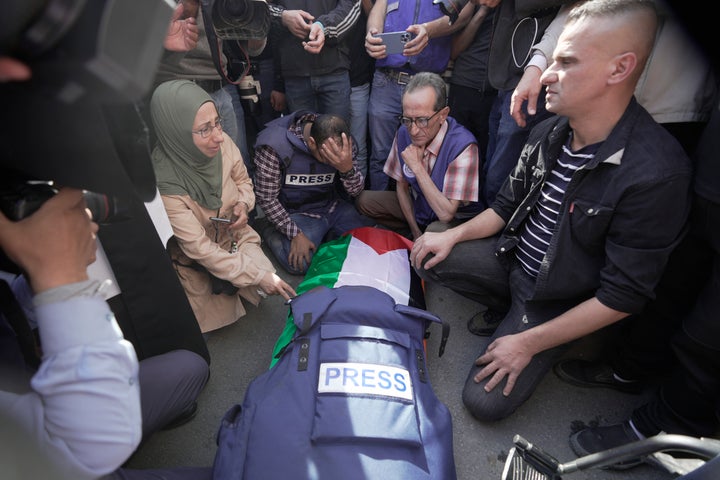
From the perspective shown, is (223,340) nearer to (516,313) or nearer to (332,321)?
(332,321)

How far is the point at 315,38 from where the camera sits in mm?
2609

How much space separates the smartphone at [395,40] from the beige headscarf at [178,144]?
1.25 metres

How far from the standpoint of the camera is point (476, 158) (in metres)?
2.30

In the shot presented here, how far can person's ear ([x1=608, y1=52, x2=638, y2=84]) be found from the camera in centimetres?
143

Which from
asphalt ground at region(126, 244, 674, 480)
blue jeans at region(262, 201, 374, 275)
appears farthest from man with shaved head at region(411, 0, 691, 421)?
blue jeans at region(262, 201, 374, 275)

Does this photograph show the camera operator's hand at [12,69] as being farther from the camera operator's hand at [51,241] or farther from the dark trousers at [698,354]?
the dark trousers at [698,354]

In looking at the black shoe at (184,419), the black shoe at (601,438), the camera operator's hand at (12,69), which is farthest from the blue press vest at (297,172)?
the camera operator's hand at (12,69)

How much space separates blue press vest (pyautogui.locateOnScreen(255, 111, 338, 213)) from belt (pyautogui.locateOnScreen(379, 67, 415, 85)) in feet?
2.17

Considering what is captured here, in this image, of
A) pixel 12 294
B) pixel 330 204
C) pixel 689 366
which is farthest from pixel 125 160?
pixel 330 204

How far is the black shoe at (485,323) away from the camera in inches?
87.0

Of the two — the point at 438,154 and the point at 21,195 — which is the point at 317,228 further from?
the point at 21,195

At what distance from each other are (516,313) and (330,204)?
144cm

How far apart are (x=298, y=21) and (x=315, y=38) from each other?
0.15 m

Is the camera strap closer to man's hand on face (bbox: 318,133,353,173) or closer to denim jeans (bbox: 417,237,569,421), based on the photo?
denim jeans (bbox: 417,237,569,421)
